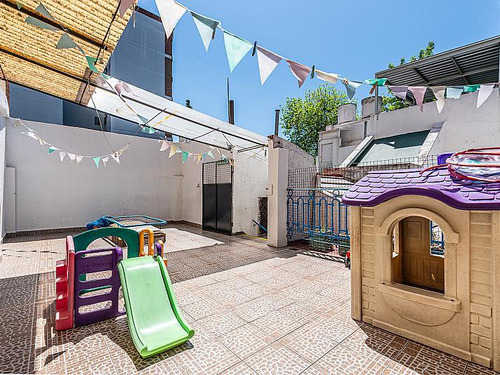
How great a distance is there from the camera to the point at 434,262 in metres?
3.34

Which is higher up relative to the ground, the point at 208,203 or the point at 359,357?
the point at 208,203

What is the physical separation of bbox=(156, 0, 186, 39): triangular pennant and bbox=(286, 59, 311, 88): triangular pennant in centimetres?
154

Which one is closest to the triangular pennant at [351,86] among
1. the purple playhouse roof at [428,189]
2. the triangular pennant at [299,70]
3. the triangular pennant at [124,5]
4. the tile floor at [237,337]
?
the triangular pennant at [299,70]

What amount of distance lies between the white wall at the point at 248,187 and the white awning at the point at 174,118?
2.26 ft

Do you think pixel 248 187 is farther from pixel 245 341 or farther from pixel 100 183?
pixel 245 341

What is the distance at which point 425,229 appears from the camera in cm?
349

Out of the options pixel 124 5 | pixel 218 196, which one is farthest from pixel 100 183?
pixel 124 5

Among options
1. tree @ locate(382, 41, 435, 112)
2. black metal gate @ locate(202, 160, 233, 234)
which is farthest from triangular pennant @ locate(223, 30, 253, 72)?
tree @ locate(382, 41, 435, 112)

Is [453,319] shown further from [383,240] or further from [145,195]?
[145,195]

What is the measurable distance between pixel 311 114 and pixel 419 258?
26976 mm

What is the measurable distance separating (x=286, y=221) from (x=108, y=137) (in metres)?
8.93

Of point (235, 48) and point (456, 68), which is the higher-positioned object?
point (456, 68)

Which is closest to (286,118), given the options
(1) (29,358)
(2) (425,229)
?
(2) (425,229)

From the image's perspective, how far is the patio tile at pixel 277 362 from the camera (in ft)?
7.45
